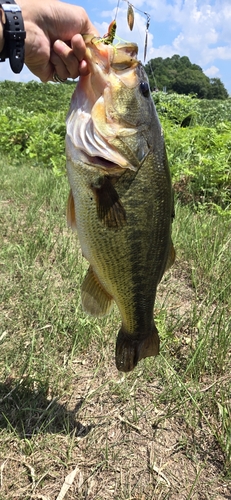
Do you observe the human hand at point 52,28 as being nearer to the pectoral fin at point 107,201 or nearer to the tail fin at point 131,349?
the pectoral fin at point 107,201

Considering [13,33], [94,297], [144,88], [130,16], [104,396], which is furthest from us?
[104,396]

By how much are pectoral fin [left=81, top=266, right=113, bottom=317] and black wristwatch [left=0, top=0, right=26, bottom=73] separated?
1.09 meters

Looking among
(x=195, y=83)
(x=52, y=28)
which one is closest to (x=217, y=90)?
(x=195, y=83)

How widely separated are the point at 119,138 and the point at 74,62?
42 cm

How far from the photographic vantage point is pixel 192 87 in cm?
8638

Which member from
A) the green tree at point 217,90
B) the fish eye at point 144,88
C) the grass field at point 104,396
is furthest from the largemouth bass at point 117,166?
the green tree at point 217,90

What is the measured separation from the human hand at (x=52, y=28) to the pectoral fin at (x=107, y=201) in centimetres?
60

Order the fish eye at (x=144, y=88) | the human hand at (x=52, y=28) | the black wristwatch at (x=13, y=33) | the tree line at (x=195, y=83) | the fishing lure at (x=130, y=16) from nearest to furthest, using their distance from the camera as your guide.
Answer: the fishing lure at (x=130, y=16) → the fish eye at (x=144, y=88) → the black wristwatch at (x=13, y=33) → the human hand at (x=52, y=28) → the tree line at (x=195, y=83)

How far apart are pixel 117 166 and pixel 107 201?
156 mm

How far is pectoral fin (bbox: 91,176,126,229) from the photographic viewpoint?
175 centimetres

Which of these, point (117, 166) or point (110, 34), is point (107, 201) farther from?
point (110, 34)

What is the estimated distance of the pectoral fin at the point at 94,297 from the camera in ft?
6.67

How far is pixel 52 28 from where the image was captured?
211 cm

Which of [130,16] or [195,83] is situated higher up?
[195,83]
